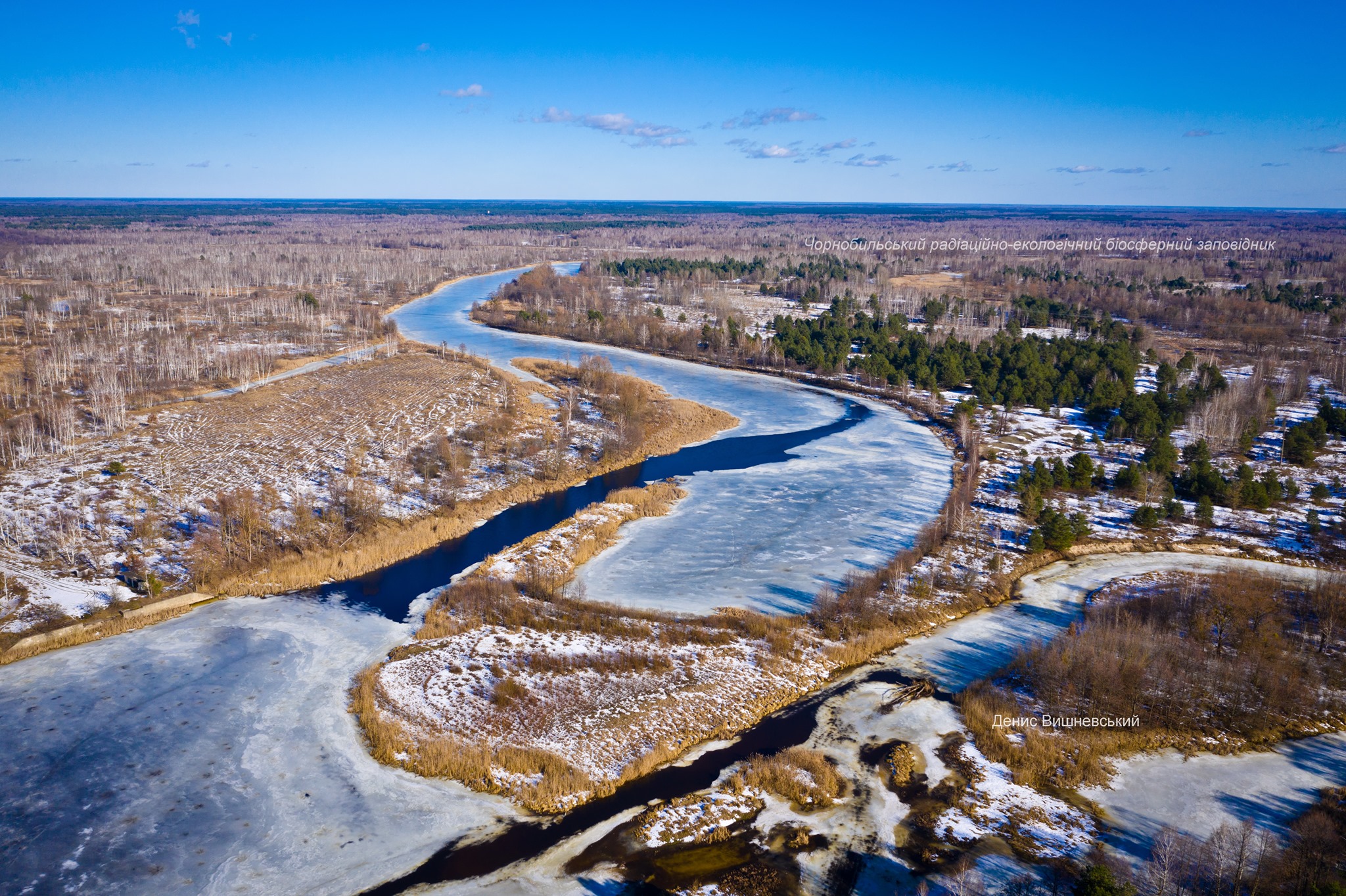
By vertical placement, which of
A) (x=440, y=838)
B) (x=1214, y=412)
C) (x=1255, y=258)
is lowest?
(x=440, y=838)

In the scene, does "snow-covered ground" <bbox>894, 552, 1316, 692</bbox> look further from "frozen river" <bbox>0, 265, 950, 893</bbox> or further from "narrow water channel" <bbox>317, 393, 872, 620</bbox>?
"narrow water channel" <bbox>317, 393, 872, 620</bbox>

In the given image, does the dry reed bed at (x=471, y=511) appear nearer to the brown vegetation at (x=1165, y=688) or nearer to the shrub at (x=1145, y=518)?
the brown vegetation at (x=1165, y=688)

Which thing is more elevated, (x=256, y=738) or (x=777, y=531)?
(x=777, y=531)

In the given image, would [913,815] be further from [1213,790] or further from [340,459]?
[340,459]

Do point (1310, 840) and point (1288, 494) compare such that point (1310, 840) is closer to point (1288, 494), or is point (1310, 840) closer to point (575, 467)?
point (1288, 494)

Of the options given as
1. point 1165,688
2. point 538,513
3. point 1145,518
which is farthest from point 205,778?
point 1145,518

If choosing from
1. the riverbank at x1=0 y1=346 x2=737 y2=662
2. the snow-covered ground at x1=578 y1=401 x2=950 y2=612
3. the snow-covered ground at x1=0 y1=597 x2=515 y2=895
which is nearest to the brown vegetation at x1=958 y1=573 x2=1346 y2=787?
the snow-covered ground at x1=578 y1=401 x2=950 y2=612

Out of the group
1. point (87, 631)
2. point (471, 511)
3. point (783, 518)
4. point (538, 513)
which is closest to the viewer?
point (87, 631)

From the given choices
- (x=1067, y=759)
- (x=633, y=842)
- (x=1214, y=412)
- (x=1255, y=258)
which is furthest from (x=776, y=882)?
(x=1255, y=258)
